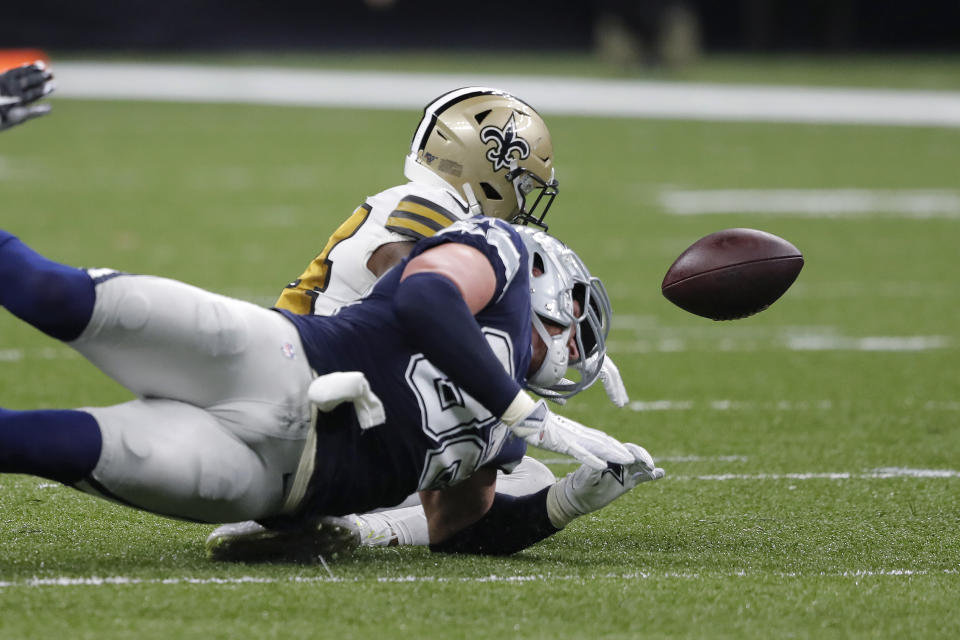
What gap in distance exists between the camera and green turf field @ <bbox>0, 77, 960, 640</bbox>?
262 cm

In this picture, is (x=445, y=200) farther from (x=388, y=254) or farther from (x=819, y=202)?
(x=819, y=202)

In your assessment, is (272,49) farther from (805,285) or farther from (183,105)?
(805,285)

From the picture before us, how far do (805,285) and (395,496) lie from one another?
545cm

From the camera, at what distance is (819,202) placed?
36.0 ft

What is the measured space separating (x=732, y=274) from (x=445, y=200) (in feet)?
2.22

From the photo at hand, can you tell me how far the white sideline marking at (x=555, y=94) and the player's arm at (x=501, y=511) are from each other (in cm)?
1297

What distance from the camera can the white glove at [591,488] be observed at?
306 cm

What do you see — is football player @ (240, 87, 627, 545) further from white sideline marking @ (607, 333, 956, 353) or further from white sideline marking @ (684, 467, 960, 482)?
white sideline marking @ (607, 333, 956, 353)

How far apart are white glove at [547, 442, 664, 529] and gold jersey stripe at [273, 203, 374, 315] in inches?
28.2

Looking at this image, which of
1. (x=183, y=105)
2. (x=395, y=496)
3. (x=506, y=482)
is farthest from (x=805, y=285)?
(x=183, y=105)

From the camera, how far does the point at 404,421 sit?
2.79 m

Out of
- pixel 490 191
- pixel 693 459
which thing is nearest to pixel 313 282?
pixel 490 191

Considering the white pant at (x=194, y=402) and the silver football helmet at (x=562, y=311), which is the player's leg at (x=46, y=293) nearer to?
the white pant at (x=194, y=402)

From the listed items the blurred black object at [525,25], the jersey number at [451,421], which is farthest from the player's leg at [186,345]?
the blurred black object at [525,25]
